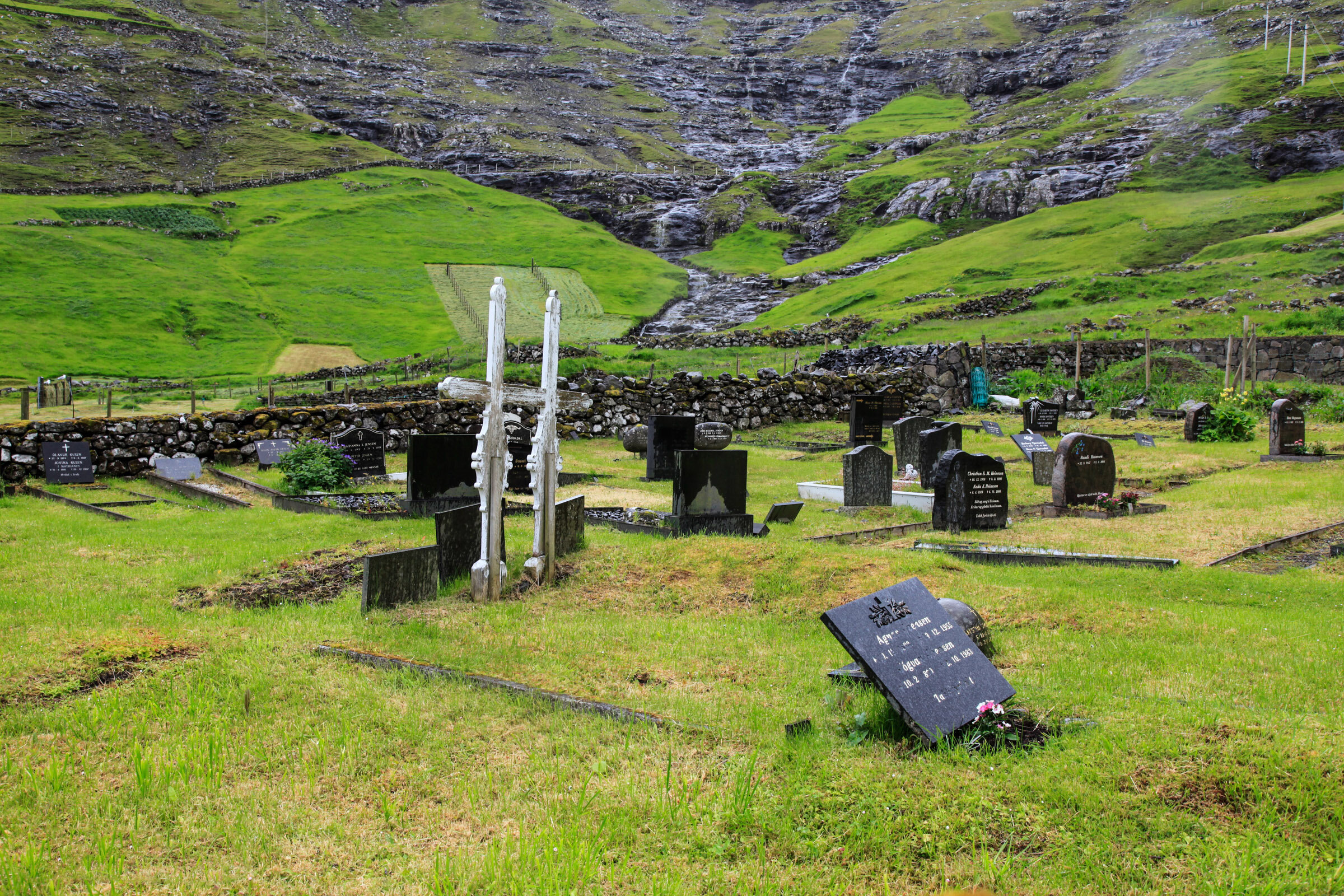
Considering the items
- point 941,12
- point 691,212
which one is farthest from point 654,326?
point 941,12

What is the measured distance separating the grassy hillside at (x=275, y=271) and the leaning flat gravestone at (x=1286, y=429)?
Result: 40.4 metres

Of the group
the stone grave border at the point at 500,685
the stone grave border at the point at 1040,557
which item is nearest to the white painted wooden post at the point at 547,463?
the stone grave border at the point at 500,685

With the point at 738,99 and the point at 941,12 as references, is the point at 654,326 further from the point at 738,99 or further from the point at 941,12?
the point at 941,12

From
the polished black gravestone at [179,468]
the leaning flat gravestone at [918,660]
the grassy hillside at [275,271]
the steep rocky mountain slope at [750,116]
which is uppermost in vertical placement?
the steep rocky mountain slope at [750,116]

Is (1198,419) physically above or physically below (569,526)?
above

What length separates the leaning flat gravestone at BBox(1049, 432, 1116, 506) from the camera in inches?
488

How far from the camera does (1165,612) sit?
22.1 feet

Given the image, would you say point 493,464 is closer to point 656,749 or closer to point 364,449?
point 656,749

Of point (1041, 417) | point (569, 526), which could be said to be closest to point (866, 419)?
point (1041, 417)

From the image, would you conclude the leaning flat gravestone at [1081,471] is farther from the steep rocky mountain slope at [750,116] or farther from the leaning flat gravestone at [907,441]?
the steep rocky mountain slope at [750,116]

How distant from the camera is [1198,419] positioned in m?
19.3

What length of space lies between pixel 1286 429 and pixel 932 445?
285 inches

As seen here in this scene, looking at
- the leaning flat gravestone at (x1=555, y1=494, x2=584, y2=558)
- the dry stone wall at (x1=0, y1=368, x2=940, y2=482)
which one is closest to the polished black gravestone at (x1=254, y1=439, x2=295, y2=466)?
the dry stone wall at (x1=0, y1=368, x2=940, y2=482)

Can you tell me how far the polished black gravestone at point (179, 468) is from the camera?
14.8 metres
